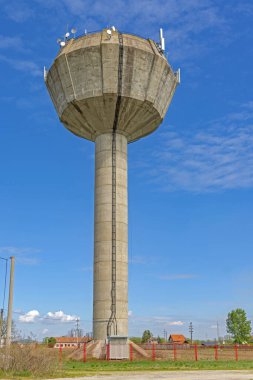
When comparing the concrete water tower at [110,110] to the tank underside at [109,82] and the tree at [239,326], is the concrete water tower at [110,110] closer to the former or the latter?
the tank underside at [109,82]

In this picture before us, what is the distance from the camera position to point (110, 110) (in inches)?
1310

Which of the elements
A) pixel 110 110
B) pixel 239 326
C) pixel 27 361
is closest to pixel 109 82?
pixel 110 110

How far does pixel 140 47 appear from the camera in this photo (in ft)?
109

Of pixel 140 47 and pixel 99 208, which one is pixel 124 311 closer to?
pixel 99 208

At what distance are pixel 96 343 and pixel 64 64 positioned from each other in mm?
20410

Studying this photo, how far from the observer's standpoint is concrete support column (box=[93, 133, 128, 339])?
3112 cm

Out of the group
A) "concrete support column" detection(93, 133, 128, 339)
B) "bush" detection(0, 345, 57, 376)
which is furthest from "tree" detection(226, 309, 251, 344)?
"bush" detection(0, 345, 57, 376)

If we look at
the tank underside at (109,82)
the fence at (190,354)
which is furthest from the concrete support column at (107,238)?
the fence at (190,354)

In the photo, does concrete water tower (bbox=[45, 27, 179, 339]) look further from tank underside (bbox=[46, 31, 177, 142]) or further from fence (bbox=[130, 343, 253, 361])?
fence (bbox=[130, 343, 253, 361])

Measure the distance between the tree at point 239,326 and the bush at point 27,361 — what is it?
302ft

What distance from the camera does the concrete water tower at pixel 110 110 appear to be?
31.5 metres

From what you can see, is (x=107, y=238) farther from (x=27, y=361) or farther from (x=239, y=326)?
(x=239, y=326)

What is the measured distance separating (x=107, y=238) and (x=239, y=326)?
81602mm

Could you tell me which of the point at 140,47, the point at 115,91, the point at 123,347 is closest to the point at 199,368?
the point at 123,347
